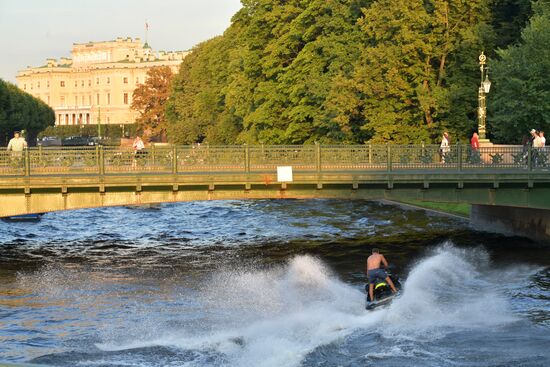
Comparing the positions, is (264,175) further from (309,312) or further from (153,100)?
(153,100)

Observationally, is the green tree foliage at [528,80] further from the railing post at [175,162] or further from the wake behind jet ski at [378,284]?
the wake behind jet ski at [378,284]

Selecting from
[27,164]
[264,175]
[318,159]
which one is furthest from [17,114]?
[318,159]

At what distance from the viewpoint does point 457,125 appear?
204ft

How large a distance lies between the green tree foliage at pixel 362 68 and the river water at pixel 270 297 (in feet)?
28.1

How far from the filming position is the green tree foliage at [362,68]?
201 feet

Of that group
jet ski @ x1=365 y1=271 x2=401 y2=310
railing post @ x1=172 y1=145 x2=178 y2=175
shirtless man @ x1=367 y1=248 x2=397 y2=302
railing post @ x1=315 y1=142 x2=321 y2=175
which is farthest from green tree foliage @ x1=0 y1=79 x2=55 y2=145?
jet ski @ x1=365 y1=271 x2=401 y2=310

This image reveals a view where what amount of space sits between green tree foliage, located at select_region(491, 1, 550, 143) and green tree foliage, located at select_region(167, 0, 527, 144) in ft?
23.9

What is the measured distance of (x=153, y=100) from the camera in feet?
577

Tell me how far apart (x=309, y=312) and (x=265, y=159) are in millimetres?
10641

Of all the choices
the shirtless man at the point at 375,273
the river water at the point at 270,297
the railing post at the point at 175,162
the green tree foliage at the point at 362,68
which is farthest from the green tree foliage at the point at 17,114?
→ the shirtless man at the point at 375,273

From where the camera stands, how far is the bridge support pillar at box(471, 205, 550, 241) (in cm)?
4381

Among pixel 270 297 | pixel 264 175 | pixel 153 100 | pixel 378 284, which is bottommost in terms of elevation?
pixel 270 297

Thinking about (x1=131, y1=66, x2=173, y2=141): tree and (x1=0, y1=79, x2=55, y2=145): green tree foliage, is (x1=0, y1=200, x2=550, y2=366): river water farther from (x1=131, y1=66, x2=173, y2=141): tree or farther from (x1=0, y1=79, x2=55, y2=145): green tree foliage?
(x1=131, y1=66, x2=173, y2=141): tree

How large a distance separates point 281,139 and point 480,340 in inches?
2014
